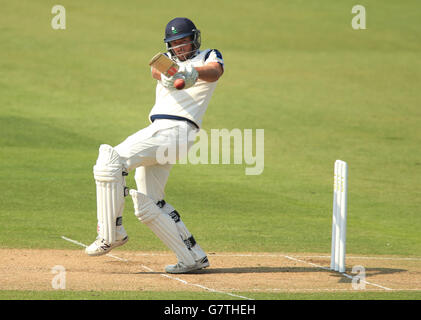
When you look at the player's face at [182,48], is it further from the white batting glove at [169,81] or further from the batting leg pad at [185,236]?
the batting leg pad at [185,236]

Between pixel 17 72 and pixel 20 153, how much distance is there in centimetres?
894

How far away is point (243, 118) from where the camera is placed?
72.2ft

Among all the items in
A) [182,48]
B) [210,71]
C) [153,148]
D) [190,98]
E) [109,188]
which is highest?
[182,48]

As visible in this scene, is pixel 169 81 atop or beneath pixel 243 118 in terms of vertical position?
beneath

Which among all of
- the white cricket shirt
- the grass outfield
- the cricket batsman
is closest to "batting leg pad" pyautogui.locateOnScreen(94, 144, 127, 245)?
the cricket batsman

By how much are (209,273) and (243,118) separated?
43.5 feet

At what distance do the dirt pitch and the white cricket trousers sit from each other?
38.0 inches

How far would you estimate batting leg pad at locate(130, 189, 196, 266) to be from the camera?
8.51 m

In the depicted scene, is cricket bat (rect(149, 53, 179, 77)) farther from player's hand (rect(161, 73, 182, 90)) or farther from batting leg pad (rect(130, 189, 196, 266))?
batting leg pad (rect(130, 189, 196, 266))

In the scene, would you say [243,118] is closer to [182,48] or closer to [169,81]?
[182,48]

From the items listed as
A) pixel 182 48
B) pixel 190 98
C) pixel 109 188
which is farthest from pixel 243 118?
pixel 109 188
